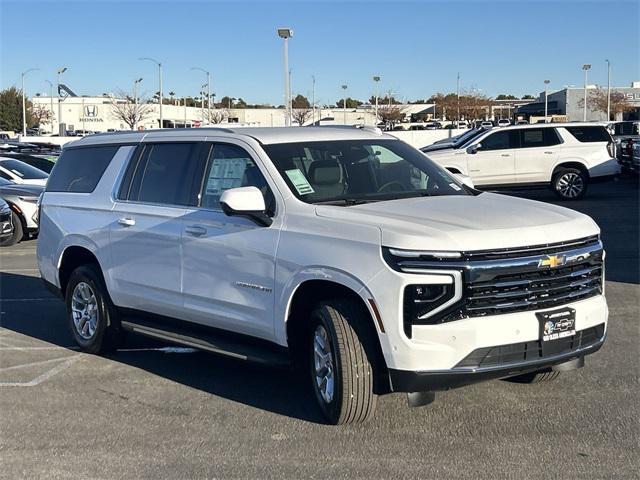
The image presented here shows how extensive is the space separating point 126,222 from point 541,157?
15532 mm

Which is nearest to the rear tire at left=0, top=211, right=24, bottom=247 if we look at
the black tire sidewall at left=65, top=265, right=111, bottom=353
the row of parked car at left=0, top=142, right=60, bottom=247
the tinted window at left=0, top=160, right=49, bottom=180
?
the row of parked car at left=0, top=142, right=60, bottom=247

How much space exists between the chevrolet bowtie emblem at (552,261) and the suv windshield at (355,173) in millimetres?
1282

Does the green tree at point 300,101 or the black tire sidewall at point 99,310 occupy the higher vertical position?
the green tree at point 300,101

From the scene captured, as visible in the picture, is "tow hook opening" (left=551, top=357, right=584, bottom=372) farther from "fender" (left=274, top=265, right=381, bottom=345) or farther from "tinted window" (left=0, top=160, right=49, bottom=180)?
"tinted window" (left=0, top=160, right=49, bottom=180)

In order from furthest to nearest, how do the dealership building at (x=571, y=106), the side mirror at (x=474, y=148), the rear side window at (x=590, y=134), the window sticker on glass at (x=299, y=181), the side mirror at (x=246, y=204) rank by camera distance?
the dealership building at (x=571, y=106) → the side mirror at (x=474, y=148) → the rear side window at (x=590, y=134) → the window sticker on glass at (x=299, y=181) → the side mirror at (x=246, y=204)

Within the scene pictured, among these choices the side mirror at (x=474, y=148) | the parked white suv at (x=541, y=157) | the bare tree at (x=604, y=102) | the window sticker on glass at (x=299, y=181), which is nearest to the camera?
the window sticker on glass at (x=299, y=181)

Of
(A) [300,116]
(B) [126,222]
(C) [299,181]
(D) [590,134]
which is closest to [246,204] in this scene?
(C) [299,181]

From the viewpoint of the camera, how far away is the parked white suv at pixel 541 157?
20016 millimetres

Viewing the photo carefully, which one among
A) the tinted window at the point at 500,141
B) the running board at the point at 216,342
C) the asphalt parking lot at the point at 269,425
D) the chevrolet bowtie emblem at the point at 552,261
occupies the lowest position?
the asphalt parking lot at the point at 269,425

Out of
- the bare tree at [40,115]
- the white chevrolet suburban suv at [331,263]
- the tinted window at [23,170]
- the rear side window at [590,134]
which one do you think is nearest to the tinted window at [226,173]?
the white chevrolet suburban suv at [331,263]

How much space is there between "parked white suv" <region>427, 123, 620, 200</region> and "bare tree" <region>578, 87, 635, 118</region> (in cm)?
5834

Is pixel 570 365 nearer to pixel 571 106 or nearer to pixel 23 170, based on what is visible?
pixel 23 170

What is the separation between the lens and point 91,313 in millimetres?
7109

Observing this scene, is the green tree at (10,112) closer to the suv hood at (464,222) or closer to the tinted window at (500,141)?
the tinted window at (500,141)
